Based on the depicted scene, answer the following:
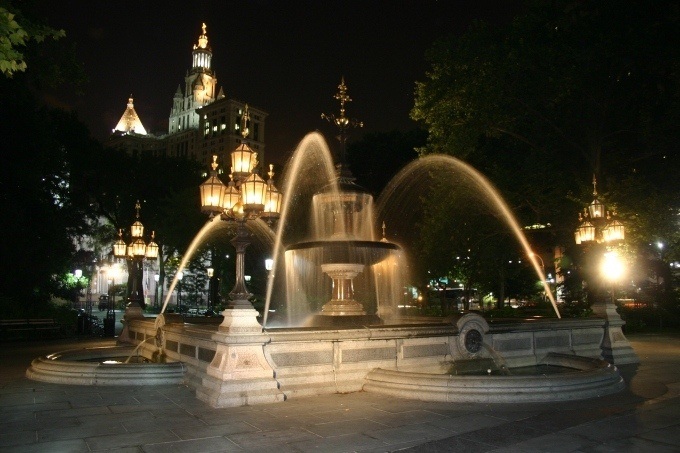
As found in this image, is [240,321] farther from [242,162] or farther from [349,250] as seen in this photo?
[349,250]

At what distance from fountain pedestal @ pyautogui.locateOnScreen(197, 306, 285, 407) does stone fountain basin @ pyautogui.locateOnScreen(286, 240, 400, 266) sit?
4221 millimetres

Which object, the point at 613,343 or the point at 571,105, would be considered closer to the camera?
the point at 613,343

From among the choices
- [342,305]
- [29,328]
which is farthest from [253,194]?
[29,328]

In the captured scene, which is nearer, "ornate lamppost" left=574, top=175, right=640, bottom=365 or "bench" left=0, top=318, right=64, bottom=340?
"ornate lamppost" left=574, top=175, right=640, bottom=365

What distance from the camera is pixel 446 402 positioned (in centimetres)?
993

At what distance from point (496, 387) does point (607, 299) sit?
32.6ft

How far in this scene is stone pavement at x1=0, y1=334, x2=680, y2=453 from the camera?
7164mm

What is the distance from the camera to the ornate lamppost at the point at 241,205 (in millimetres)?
10445

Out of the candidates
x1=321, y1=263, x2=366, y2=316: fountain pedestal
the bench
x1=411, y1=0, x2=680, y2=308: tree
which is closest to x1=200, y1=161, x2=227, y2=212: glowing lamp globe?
x1=321, y1=263, x2=366, y2=316: fountain pedestal

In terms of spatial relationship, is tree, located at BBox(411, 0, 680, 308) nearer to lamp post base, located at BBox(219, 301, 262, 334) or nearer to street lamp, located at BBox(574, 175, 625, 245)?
street lamp, located at BBox(574, 175, 625, 245)

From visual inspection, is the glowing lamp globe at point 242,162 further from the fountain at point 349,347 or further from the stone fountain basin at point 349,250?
the stone fountain basin at point 349,250

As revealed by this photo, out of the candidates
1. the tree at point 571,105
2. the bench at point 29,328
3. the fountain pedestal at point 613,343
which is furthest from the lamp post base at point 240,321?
the bench at point 29,328

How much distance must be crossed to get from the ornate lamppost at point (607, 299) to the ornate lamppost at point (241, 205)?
11.7 m

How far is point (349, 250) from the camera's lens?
14250mm
